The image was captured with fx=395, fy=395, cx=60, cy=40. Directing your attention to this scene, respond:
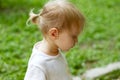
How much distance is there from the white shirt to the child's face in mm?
131

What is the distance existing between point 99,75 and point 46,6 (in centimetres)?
243

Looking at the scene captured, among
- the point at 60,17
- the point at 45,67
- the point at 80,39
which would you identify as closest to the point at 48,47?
the point at 45,67

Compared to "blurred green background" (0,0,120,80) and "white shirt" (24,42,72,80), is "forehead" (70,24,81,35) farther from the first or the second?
"blurred green background" (0,0,120,80)

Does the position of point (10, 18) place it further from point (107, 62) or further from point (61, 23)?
point (61, 23)

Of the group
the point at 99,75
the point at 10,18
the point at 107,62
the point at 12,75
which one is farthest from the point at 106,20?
Result: the point at 12,75

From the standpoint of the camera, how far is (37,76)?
2.77m

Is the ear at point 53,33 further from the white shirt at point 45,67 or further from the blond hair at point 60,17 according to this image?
the white shirt at point 45,67

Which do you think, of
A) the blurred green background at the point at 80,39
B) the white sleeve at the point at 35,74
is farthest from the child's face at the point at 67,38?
the blurred green background at the point at 80,39

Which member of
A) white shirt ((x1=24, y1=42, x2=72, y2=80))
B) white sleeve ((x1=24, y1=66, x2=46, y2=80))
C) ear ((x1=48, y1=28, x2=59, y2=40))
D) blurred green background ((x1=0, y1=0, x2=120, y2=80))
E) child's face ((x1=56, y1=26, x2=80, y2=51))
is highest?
blurred green background ((x1=0, y1=0, x2=120, y2=80))

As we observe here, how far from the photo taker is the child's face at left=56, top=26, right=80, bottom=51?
2.82 m

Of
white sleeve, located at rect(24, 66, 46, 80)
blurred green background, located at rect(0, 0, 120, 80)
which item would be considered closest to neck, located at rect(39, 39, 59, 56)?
white sleeve, located at rect(24, 66, 46, 80)

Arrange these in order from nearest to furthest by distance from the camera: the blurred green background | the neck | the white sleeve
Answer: the white sleeve < the neck < the blurred green background

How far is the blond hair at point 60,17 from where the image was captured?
9.10 feet

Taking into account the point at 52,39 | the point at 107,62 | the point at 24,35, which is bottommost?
the point at 52,39
